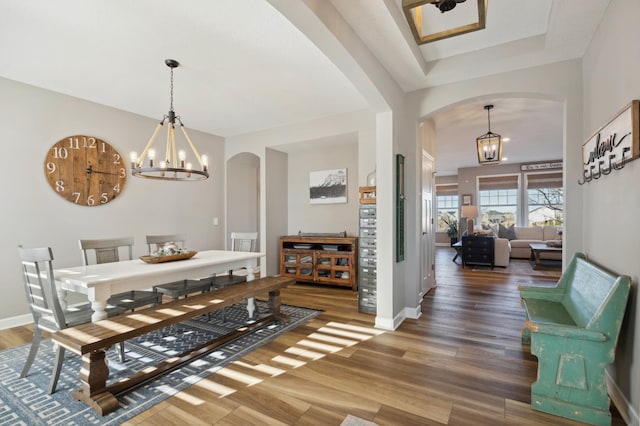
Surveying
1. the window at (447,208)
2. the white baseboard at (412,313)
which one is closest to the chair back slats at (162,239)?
the white baseboard at (412,313)

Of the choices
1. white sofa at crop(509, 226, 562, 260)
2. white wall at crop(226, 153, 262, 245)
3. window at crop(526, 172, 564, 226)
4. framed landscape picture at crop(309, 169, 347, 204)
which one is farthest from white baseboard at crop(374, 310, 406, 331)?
window at crop(526, 172, 564, 226)

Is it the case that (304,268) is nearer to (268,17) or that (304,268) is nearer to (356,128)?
(356,128)

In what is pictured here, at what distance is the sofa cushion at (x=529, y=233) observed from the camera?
27.4ft

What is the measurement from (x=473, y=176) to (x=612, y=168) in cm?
878

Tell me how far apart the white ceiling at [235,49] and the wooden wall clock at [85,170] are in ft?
2.06

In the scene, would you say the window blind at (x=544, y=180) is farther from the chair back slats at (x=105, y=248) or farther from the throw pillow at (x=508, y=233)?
the chair back slats at (x=105, y=248)

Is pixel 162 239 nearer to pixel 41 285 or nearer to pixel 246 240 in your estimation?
pixel 246 240

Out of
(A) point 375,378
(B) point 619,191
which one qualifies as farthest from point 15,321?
(B) point 619,191

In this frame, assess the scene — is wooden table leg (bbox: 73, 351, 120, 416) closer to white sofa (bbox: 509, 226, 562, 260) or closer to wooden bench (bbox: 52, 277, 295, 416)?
wooden bench (bbox: 52, 277, 295, 416)

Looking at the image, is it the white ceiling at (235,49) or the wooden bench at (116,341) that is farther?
the white ceiling at (235,49)

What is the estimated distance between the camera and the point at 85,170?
392 centimetres

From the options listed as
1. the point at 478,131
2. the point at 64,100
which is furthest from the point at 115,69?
the point at 478,131

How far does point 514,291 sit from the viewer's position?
4.75 meters

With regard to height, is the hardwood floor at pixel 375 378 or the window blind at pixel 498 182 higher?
the window blind at pixel 498 182
